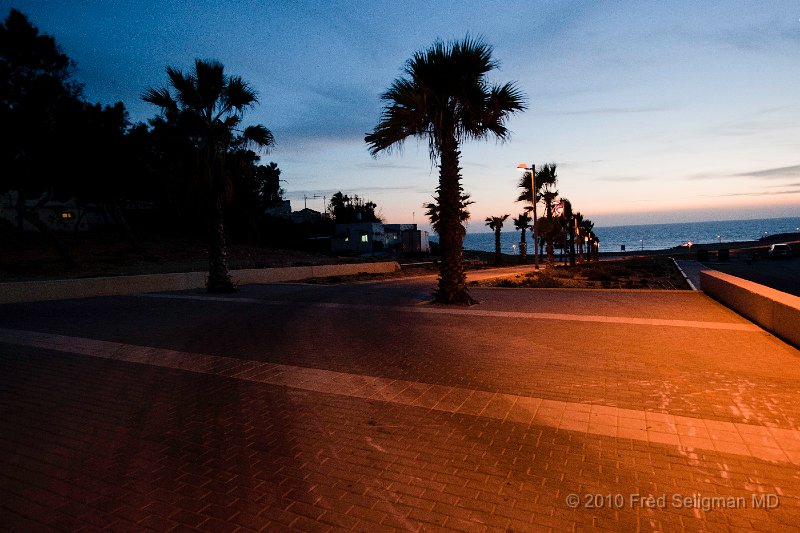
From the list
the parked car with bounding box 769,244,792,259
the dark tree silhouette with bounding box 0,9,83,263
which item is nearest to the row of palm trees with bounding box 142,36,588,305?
the dark tree silhouette with bounding box 0,9,83,263

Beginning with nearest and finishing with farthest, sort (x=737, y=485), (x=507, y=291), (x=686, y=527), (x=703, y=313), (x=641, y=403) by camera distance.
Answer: (x=686, y=527) < (x=737, y=485) < (x=641, y=403) < (x=703, y=313) < (x=507, y=291)

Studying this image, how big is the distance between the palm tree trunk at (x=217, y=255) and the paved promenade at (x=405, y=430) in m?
8.07

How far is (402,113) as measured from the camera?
13.2m

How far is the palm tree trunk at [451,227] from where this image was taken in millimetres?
13768

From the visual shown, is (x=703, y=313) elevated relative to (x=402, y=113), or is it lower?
lower

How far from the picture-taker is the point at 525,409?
5352 millimetres

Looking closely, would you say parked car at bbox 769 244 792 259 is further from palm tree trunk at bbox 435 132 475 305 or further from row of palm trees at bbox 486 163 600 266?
palm tree trunk at bbox 435 132 475 305

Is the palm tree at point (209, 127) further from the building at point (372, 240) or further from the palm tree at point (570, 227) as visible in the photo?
the building at point (372, 240)

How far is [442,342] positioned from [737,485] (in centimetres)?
561

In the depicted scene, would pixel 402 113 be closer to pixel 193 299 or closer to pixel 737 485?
pixel 193 299

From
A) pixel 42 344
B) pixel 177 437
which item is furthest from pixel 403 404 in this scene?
pixel 42 344

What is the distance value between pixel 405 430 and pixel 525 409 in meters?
1.51

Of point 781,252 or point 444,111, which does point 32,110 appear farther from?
point 781,252

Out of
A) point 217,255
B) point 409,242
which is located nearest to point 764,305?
point 217,255
